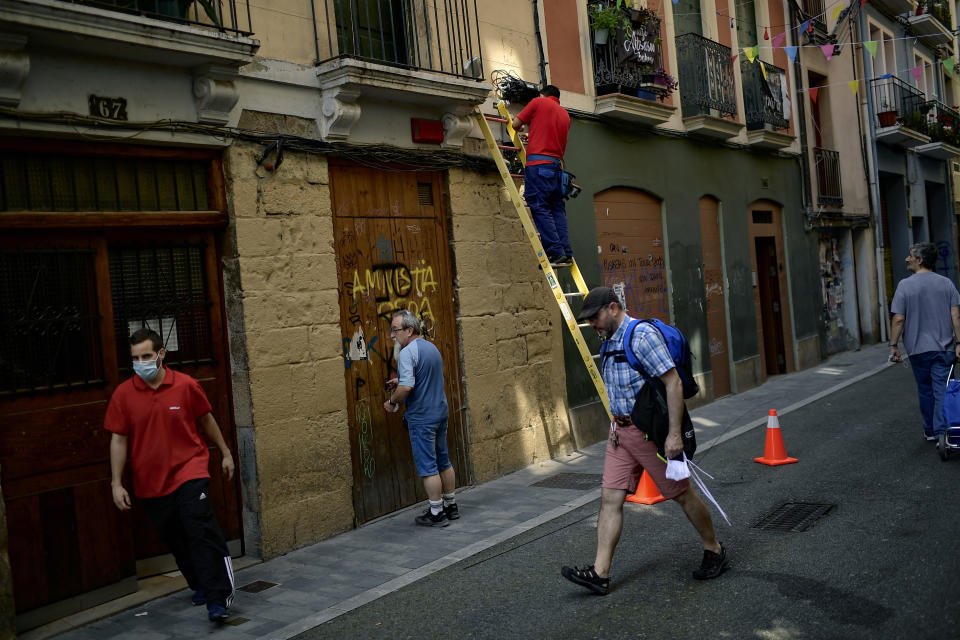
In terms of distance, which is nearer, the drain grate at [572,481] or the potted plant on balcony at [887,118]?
the drain grate at [572,481]

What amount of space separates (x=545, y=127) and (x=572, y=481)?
138 inches

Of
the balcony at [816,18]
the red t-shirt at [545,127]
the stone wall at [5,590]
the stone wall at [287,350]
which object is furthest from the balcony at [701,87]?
the stone wall at [5,590]

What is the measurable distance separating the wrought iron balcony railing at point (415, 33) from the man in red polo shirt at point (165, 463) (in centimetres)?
371

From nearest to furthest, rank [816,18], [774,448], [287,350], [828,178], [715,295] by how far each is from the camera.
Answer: [287,350], [774,448], [715,295], [816,18], [828,178]

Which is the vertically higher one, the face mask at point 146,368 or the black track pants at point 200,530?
the face mask at point 146,368

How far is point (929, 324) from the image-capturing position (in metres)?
7.85

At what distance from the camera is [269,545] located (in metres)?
6.55

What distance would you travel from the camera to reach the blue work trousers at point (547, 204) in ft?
27.6

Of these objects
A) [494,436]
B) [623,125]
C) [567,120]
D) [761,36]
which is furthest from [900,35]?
[494,436]

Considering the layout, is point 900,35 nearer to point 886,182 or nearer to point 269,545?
point 886,182

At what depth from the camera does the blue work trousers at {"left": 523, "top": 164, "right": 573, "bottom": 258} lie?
27.6 ft

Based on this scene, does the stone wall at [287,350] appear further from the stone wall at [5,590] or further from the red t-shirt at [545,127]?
the red t-shirt at [545,127]

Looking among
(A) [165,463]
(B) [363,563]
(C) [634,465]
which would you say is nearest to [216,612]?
(A) [165,463]

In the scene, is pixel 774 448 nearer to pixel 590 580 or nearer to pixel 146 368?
pixel 590 580
